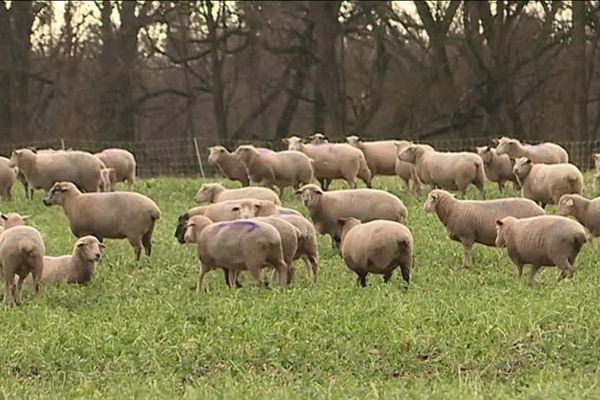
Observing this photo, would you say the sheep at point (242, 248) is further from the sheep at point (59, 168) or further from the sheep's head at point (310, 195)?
the sheep at point (59, 168)

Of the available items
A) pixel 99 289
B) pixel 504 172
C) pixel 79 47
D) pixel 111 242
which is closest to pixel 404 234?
pixel 99 289

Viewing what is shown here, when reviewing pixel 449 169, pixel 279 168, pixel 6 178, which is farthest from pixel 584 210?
pixel 6 178

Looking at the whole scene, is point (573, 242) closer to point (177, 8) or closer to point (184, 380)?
point (184, 380)

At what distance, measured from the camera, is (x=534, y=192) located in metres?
Answer: 16.6

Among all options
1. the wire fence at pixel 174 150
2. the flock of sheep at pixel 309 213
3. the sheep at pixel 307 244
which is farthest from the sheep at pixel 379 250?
the wire fence at pixel 174 150

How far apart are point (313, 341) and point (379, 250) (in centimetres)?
246

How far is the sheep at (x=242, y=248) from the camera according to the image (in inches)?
423

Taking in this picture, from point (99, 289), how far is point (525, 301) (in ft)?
14.9

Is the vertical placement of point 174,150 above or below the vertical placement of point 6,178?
below

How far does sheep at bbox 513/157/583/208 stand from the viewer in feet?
52.6

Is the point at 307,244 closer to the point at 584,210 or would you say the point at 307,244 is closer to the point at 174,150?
the point at 584,210

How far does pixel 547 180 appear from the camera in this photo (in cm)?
1631

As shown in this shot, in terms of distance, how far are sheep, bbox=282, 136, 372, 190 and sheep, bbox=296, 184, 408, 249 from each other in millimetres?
6389

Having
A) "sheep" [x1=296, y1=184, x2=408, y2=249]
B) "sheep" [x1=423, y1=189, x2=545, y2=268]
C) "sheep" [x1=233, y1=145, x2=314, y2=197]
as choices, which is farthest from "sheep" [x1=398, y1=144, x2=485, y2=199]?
"sheep" [x1=423, y1=189, x2=545, y2=268]
